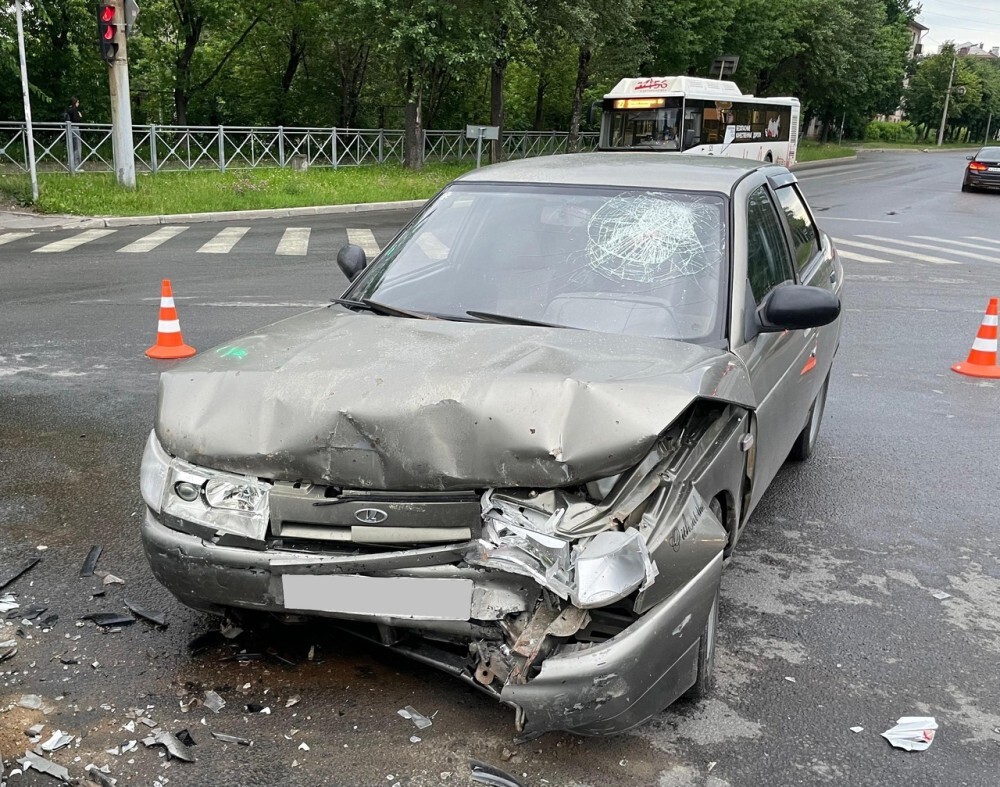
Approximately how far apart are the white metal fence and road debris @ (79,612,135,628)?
21.5 meters

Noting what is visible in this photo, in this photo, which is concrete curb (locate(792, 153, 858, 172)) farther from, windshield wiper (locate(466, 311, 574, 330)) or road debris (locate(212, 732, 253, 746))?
road debris (locate(212, 732, 253, 746))

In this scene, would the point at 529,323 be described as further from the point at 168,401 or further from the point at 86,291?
the point at 86,291

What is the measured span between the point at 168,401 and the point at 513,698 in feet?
4.96

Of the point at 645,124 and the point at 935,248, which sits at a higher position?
the point at 645,124

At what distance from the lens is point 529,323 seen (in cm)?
376

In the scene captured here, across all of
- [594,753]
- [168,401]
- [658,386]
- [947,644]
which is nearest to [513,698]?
[594,753]

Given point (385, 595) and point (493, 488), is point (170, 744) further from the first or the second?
point (493, 488)

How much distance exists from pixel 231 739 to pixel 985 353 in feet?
23.9

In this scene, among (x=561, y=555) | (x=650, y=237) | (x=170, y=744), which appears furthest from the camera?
(x=650, y=237)

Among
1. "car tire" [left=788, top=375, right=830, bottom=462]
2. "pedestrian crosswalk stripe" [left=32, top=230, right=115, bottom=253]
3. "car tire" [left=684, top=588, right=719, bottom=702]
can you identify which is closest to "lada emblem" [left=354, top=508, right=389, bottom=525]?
"car tire" [left=684, top=588, right=719, bottom=702]

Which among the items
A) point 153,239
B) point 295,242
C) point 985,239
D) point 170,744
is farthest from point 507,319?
point 985,239

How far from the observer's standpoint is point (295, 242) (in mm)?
15500

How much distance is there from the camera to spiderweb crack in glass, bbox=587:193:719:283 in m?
3.89

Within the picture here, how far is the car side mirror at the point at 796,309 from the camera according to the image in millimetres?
3656
